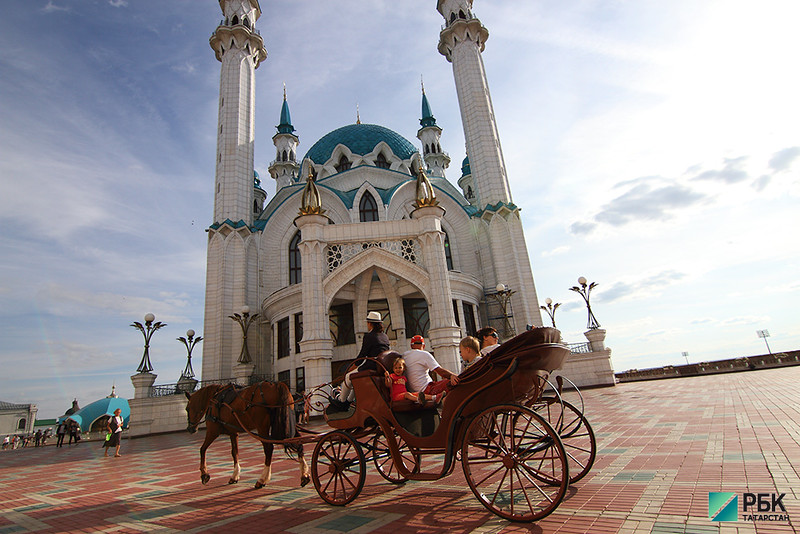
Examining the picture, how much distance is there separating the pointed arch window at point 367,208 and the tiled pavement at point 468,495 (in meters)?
18.8

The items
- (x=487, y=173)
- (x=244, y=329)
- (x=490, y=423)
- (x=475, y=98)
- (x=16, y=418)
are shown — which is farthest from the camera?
(x=16, y=418)

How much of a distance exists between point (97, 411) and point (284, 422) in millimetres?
36955

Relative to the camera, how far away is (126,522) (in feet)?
14.2

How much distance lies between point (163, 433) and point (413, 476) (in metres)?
18.8

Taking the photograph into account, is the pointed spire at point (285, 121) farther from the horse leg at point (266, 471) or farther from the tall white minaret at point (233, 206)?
the horse leg at point (266, 471)

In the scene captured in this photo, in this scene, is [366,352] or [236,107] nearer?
[366,352]

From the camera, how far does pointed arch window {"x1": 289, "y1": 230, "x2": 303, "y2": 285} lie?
24.7 metres

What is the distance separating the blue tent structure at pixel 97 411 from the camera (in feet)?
104

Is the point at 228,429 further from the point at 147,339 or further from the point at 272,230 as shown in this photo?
the point at 272,230

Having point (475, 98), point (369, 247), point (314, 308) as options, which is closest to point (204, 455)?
point (314, 308)

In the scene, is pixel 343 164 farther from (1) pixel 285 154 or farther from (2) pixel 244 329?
(2) pixel 244 329

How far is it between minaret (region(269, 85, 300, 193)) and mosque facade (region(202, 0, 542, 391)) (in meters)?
5.87

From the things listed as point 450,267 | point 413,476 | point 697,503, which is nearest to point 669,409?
point 697,503

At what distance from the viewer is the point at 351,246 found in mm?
17156
